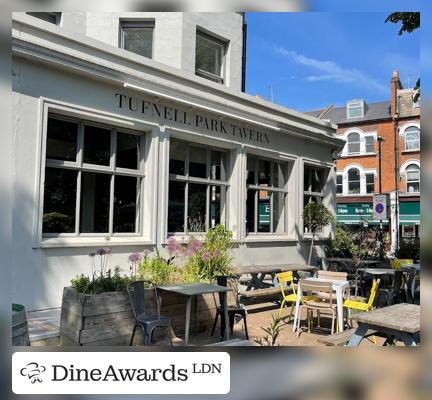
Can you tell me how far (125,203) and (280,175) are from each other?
504 cm

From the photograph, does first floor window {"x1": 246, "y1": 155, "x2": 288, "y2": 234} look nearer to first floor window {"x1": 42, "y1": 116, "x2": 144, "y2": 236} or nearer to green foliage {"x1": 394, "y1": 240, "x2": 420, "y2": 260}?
first floor window {"x1": 42, "y1": 116, "x2": 144, "y2": 236}

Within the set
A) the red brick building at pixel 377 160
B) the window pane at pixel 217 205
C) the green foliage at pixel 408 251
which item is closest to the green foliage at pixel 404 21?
the window pane at pixel 217 205

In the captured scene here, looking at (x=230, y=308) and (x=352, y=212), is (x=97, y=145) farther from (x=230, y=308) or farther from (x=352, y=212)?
(x=352, y=212)

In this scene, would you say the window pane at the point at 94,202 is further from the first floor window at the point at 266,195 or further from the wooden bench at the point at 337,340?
the wooden bench at the point at 337,340

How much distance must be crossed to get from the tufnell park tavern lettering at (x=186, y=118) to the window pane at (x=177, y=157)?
0.47 metres

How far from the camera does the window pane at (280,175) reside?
1103 centimetres

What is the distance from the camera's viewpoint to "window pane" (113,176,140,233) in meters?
7.38

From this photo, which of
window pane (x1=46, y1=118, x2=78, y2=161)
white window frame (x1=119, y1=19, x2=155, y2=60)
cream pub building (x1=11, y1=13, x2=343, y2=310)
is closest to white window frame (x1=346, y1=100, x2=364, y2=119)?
cream pub building (x1=11, y1=13, x2=343, y2=310)

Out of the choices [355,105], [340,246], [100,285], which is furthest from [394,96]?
[100,285]

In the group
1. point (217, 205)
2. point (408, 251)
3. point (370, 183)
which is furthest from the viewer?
point (370, 183)

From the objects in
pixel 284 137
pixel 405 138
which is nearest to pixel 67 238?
pixel 284 137

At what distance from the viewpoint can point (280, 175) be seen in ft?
36.7

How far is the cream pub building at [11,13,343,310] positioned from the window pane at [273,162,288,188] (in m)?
0.04

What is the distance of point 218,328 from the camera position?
5.95 m
